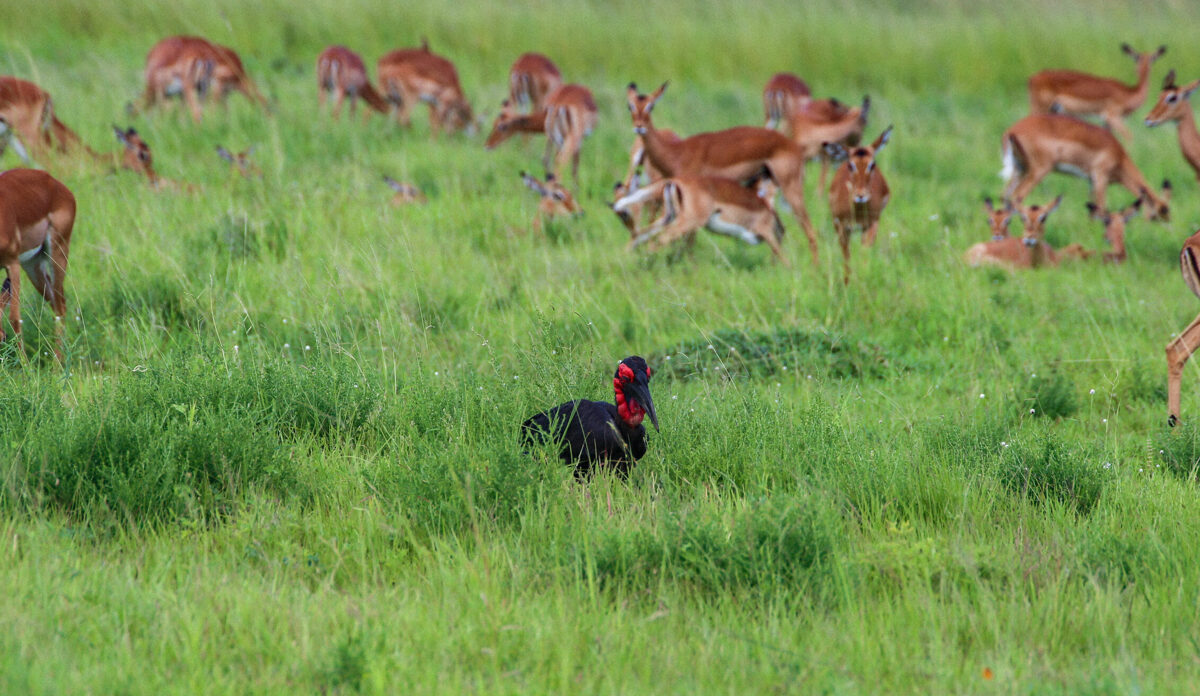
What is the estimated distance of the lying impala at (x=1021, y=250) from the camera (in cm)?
858

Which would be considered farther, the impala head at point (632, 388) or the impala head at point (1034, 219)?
the impala head at point (1034, 219)

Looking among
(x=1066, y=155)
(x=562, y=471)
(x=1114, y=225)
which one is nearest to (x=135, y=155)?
(x=562, y=471)

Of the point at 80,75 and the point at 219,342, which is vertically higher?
the point at 80,75

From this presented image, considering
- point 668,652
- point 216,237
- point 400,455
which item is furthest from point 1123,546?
point 216,237

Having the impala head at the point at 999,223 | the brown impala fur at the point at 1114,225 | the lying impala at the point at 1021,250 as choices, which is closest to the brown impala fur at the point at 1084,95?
the brown impala fur at the point at 1114,225

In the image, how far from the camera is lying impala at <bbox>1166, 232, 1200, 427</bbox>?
5.14 m

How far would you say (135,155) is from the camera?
9117 mm

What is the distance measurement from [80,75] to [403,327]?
9681 mm

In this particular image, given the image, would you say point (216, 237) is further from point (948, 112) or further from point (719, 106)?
point (948, 112)

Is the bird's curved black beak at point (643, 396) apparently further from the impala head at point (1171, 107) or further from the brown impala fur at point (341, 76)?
the brown impala fur at point (341, 76)

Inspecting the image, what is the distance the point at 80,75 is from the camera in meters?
13.2

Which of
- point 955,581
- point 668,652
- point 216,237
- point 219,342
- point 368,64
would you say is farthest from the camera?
point 368,64

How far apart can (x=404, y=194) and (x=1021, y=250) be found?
5045mm

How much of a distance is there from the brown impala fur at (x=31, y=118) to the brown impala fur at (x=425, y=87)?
4.66m
